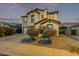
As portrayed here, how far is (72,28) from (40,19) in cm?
37

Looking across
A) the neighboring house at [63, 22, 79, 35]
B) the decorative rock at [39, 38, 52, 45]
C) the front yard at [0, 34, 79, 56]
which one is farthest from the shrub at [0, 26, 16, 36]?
the neighboring house at [63, 22, 79, 35]

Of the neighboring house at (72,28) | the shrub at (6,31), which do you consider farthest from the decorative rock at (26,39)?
the neighboring house at (72,28)

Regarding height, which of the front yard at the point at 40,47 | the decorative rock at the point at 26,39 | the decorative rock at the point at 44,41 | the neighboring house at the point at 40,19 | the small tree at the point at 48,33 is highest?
the neighboring house at the point at 40,19

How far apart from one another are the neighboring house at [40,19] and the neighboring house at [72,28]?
4.2 inches

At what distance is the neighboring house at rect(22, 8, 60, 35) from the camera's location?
192cm

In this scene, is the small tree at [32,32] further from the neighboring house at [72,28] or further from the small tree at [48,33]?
the neighboring house at [72,28]

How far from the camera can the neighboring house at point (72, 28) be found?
6.29ft

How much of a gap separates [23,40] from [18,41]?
57mm

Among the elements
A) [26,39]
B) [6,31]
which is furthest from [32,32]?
[6,31]

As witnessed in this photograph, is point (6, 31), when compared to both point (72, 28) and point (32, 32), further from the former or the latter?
point (72, 28)

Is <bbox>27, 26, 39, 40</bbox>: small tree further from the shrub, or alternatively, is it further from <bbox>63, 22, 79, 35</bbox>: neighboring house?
<bbox>63, 22, 79, 35</bbox>: neighboring house

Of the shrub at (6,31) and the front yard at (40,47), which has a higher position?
the shrub at (6,31)

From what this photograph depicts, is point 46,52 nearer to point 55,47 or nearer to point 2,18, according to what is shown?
point 55,47

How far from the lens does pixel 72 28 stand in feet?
6.33
